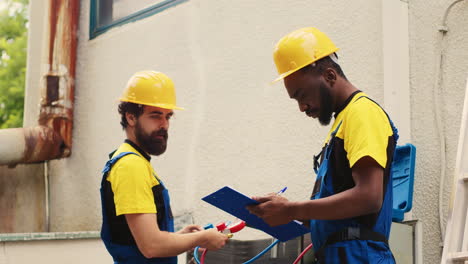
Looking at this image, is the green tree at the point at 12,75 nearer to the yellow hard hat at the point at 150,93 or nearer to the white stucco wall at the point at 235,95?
the white stucco wall at the point at 235,95

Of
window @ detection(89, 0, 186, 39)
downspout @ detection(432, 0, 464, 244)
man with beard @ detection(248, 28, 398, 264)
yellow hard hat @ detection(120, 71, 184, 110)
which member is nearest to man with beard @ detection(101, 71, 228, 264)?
yellow hard hat @ detection(120, 71, 184, 110)

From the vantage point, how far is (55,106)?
7805 mm

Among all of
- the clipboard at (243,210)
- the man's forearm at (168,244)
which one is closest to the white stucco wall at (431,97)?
the clipboard at (243,210)

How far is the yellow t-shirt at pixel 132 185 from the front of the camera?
3385mm

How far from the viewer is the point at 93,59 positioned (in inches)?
309

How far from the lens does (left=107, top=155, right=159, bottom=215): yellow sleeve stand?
3383mm

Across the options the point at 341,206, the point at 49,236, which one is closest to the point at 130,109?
the point at 341,206

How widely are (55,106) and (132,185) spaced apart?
4621mm

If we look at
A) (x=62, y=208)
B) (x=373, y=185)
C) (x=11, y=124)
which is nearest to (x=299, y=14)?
(x=373, y=185)

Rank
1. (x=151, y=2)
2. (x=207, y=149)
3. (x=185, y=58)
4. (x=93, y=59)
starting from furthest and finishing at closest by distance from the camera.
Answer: (x=93, y=59) → (x=151, y=2) → (x=185, y=58) → (x=207, y=149)

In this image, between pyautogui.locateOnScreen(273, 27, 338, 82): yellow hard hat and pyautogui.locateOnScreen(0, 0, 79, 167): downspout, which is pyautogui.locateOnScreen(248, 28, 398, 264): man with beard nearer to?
pyautogui.locateOnScreen(273, 27, 338, 82): yellow hard hat

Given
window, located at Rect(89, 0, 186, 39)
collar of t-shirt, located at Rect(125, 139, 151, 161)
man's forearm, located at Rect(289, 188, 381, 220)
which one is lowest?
man's forearm, located at Rect(289, 188, 381, 220)

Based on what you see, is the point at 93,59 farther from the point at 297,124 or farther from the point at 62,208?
the point at 297,124

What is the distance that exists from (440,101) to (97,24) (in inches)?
169
